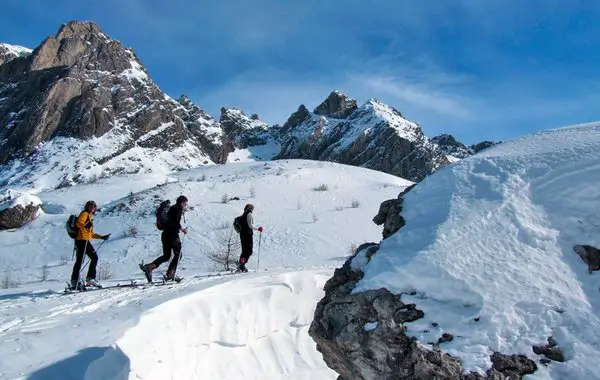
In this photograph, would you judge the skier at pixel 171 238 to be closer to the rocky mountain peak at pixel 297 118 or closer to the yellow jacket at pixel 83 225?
the yellow jacket at pixel 83 225

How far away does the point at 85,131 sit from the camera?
6925cm

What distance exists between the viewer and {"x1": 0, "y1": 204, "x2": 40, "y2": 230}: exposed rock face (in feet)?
61.6

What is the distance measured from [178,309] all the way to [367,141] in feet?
264

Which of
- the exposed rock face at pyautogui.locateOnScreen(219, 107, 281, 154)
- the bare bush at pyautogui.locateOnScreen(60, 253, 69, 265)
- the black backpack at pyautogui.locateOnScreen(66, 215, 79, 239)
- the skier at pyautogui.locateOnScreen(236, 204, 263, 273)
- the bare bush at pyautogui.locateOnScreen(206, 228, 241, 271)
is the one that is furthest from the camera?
the exposed rock face at pyautogui.locateOnScreen(219, 107, 281, 154)

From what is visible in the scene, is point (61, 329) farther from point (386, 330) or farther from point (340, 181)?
point (340, 181)

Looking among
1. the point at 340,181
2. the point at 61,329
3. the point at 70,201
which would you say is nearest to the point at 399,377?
the point at 61,329

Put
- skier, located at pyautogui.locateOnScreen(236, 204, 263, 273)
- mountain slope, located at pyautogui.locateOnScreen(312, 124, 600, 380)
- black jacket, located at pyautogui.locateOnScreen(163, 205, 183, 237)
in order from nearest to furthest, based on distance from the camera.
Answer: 1. mountain slope, located at pyautogui.locateOnScreen(312, 124, 600, 380)
2. black jacket, located at pyautogui.locateOnScreen(163, 205, 183, 237)
3. skier, located at pyautogui.locateOnScreen(236, 204, 263, 273)

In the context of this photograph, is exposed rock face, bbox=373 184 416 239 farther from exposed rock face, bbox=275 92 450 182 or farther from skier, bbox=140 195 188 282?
exposed rock face, bbox=275 92 450 182

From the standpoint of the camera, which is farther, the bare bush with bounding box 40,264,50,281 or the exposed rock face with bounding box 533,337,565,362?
the bare bush with bounding box 40,264,50,281

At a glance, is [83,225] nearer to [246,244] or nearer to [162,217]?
[162,217]

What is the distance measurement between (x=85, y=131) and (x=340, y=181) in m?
56.2

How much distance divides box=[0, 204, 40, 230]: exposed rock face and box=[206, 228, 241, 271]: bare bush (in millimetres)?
8256

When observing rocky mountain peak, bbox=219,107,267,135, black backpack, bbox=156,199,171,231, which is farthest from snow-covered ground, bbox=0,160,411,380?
rocky mountain peak, bbox=219,107,267,135

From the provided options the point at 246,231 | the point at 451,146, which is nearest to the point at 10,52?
the point at 451,146
